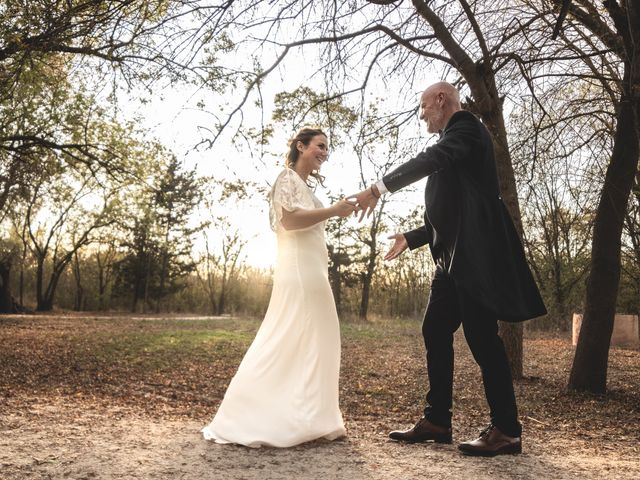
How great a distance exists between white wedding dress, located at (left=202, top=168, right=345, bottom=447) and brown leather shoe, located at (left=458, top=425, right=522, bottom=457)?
2.86 ft

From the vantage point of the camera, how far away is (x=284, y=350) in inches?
149

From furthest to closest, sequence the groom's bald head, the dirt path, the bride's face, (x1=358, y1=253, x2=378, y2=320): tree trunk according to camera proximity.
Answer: (x1=358, y1=253, x2=378, y2=320): tree trunk < the bride's face < the groom's bald head < the dirt path

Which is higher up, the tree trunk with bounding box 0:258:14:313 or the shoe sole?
the tree trunk with bounding box 0:258:14:313

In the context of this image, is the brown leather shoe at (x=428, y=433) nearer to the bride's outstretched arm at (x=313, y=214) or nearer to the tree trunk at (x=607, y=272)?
the bride's outstretched arm at (x=313, y=214)

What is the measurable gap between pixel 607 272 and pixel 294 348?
425cm

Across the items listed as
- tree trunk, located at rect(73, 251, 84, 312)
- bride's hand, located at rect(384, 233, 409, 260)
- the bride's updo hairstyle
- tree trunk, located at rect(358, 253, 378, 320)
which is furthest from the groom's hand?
tree trunk, located at rect(73, 251, 84, 312)

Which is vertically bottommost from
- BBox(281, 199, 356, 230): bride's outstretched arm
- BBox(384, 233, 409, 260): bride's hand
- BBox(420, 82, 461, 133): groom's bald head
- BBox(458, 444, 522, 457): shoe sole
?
BBox(458, 444, 522, 457): shoe sole

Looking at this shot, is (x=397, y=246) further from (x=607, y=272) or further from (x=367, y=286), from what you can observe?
(x=367, y=286)

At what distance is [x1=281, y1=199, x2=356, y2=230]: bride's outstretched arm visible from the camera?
3.58 m

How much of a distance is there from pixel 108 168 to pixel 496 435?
548 inches

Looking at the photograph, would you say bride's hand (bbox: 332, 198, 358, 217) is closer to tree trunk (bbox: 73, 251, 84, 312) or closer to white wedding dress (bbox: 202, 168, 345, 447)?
white wedding dress (bbox: 202, 168, 345, 447)

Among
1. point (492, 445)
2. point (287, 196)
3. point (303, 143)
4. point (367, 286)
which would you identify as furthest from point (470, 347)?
point (367, 286)

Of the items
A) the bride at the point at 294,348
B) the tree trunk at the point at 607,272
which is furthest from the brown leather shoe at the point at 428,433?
the tree trunk at the point at 607,272

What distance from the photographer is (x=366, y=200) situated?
3.43 m
